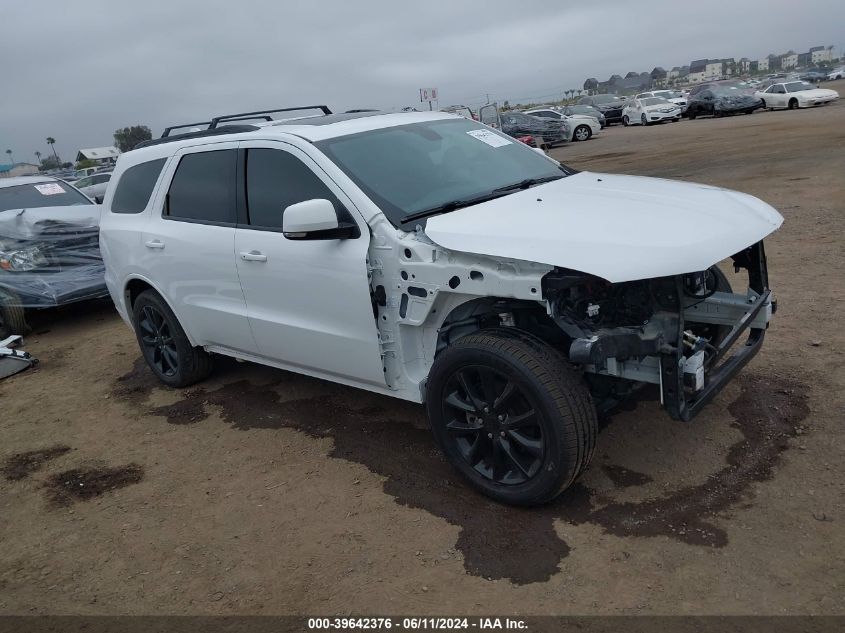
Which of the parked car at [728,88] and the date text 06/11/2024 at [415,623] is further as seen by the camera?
the parked car at [728,88]

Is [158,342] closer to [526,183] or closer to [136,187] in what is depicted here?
[136,187]

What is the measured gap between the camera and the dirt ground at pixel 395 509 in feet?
9.26

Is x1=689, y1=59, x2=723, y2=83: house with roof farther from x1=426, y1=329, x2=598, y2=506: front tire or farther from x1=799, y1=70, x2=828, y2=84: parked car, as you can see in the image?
x1=426, y1=329, x2=598, y2=506: front tire

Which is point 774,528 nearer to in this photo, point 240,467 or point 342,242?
point 342,242

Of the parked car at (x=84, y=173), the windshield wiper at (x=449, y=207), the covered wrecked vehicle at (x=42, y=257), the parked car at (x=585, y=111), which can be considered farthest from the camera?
the parked car at (x=585, y=111)

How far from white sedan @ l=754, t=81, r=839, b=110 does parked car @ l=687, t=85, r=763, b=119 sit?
19.2 inches

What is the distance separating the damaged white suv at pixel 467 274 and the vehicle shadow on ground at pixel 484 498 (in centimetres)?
19

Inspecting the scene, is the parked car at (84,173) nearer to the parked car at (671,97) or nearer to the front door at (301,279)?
the parked car at (671,97)

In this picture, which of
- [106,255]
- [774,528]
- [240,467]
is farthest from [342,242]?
[106,255]

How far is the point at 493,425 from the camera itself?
3.30 meters

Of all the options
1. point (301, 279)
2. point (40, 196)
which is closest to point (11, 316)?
point (40, 196)

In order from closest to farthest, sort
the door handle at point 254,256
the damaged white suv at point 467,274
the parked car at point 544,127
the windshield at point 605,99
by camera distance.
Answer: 1. the damaged white suv at point 467,274
2. the door handle at point 254,256
3. the parked car at point 544,127
4. the windshield at point 605,99

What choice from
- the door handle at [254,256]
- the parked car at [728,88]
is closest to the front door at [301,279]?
the door handle at [254,256]

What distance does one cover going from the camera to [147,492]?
403 cm
